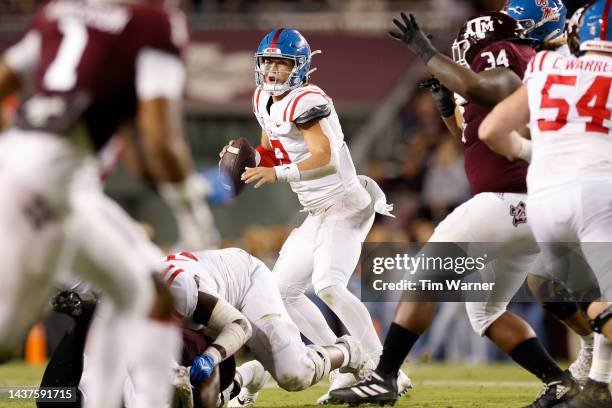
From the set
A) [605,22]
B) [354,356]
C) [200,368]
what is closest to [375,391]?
[354,356]

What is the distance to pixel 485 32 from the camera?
540 centimetres

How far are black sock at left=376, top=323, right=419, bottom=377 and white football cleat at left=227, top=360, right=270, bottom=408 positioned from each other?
0.61 meters

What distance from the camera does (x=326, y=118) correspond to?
234 inches

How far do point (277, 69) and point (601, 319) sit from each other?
249cm

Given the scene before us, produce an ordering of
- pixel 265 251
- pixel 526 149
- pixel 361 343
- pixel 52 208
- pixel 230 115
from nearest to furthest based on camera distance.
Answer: pixel 52 208 < pixel 526 149 < pixel 361 343 < pixel 265 251 < pixel 230 115

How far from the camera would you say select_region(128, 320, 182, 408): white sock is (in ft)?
10.9

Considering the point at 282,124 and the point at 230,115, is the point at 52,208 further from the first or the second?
the point at 230,115

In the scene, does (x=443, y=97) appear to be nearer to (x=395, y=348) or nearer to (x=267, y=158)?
(x=267, y=158)

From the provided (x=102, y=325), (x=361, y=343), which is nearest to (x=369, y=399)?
(x=361, y=343)

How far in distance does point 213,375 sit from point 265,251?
5586mm

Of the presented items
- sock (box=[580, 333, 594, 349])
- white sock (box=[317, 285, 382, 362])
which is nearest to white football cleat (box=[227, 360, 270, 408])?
white sock (box=[317, 285, 382, 362])

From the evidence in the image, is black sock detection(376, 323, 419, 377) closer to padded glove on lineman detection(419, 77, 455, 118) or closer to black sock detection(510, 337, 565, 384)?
black sock detection(510, 337, 565, 384)

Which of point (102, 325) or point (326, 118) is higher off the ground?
point (326, 118)

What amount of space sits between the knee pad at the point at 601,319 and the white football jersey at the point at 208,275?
165cm
